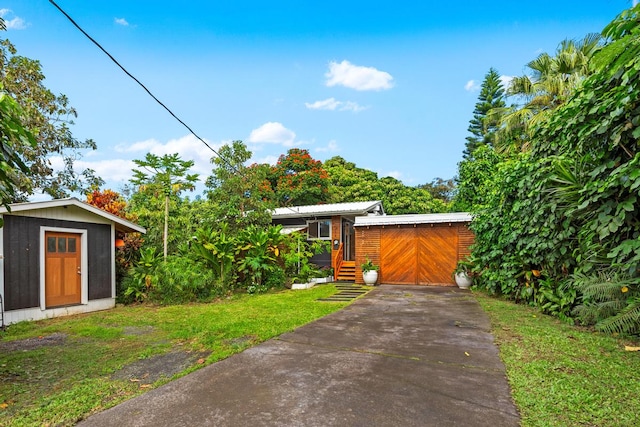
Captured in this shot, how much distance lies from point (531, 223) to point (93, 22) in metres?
8.56

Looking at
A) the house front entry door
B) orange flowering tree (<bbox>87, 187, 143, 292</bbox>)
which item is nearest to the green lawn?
orange flowering tree (<bbox>87, 187, 143, 292</bbox>)

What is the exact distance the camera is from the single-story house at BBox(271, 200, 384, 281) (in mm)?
13727

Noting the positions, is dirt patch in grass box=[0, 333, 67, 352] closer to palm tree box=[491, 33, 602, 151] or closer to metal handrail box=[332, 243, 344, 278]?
metal handrail box=[332, 243, 344, 278]

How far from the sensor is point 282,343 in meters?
5.00

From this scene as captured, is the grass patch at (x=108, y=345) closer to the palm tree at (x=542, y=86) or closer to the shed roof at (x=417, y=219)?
the shed roof at (x=417, y=219)

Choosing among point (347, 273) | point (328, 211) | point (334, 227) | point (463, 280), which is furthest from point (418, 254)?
point (328, 211)

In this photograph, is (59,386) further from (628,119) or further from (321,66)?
(321,66)

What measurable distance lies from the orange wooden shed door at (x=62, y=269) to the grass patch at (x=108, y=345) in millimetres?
606

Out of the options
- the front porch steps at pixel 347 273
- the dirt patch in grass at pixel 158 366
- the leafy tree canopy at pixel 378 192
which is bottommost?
the front porch steps at pixel 347 273

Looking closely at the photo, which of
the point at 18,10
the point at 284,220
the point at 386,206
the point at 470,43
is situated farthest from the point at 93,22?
the point at 386,206

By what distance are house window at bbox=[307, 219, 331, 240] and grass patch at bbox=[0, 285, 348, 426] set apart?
5.38 metres

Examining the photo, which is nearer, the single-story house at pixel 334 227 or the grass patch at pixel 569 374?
the grass patch at pixel 569 374

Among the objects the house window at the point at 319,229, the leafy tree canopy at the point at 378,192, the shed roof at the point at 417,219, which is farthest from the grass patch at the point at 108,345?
the leafy tree canopy at the point at 378,192

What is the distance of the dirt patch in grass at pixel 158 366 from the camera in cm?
381
